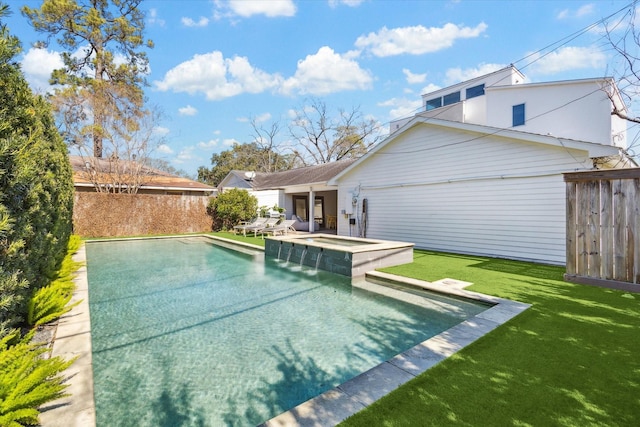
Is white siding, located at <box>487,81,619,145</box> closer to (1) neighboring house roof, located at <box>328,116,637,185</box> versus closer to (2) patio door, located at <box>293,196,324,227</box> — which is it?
(1) neighboring house roof, located at <box>328,116,637,185</box>

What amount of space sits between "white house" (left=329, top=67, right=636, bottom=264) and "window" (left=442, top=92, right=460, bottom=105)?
1.77 meters

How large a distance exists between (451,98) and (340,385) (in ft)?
67.1

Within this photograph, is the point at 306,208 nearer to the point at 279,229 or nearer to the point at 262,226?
the point at 262,226

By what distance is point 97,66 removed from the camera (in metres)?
23.5

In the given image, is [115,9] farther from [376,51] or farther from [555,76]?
[555,76]

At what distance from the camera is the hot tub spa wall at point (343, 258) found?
7.86 m

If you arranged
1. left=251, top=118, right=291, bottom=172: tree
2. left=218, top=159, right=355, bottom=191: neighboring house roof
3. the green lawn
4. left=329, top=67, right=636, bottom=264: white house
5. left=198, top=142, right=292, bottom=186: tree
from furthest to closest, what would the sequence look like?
left=198, top=142, right=292, bottom=186: tree → left=251, top=118, right=291, bottom=172: tree → left=218, top=159, right=355, bottom=191: neighboring house roof → left=329, top=67, right=636, bottom=264: white house → the green lawn

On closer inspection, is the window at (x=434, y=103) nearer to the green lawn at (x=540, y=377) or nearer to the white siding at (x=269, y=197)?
the white siding at (x=269, y=197)

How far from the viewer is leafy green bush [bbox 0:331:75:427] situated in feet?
6.84

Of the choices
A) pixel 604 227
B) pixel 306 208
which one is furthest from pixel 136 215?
pixel 604 227

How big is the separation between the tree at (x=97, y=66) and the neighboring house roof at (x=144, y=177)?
98 cm

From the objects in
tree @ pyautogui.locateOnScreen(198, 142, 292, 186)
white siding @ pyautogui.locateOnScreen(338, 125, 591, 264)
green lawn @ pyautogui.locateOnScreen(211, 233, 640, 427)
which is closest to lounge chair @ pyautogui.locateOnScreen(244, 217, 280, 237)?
white siding @ pyautogui.locateOnScreen(338, 125, 591, 264)

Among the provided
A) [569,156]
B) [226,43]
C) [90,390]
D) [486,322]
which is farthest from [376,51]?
[90,390]

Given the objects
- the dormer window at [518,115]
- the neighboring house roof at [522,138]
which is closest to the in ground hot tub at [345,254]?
the neighboring house roof at [522,138]
